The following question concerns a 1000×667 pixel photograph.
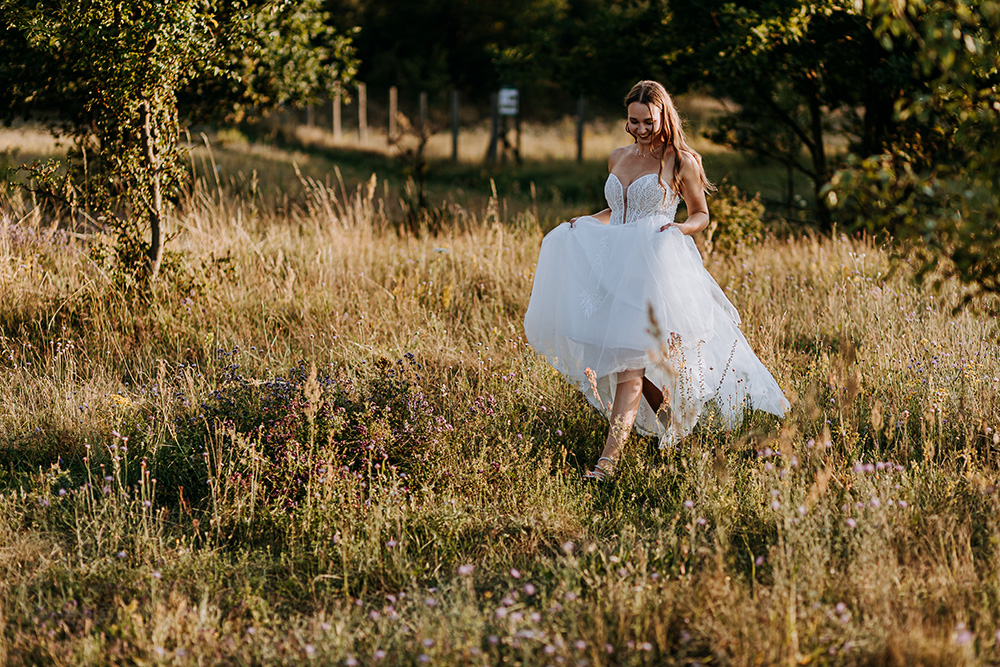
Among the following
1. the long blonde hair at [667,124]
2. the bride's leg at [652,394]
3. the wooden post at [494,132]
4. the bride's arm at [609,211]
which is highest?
the wooden post at [494,132]

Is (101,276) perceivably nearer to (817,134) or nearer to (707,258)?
(707,258)

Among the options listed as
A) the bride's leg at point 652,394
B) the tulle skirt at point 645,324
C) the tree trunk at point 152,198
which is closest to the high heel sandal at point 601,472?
the tulle skirt at point 645,324

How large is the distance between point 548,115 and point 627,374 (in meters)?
30.6

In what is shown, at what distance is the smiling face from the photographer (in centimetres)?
383

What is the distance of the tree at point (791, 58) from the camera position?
7566 mm

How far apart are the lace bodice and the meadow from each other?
1.09 meters

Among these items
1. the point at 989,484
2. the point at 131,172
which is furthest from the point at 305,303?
the point at 989,484

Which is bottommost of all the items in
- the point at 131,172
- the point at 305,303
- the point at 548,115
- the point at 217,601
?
the point at 217,601

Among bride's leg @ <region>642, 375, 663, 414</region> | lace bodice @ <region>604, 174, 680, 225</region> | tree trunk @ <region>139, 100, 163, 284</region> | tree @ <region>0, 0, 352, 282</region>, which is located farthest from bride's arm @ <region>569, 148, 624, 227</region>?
tree trunk @ <region>139, 100, 163, 284</region>

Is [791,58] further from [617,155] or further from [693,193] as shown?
[693,193]

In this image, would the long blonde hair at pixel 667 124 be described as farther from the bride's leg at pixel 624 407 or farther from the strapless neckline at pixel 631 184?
the bride's leg at pixel 624 407

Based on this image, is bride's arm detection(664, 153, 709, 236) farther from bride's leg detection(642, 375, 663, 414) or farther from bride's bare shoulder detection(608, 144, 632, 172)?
bride's leg detection(642, 375, 663, 414)

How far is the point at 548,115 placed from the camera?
32.9m

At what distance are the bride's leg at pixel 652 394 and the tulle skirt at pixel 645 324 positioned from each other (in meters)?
0.04
